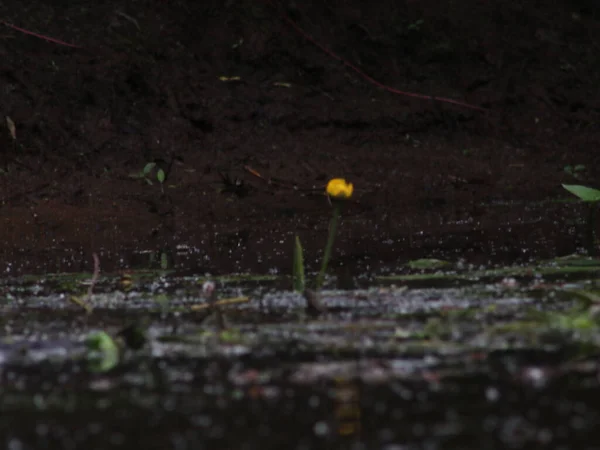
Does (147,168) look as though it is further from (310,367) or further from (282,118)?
(310,367)

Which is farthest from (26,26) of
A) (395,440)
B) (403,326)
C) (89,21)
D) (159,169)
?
(395,440)

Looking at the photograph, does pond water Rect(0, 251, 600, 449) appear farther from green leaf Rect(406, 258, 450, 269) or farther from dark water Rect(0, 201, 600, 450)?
green leaf Rect(406, 258, 450, 269)

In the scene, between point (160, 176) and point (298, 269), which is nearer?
point (298, 269)

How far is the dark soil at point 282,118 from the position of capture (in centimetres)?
629

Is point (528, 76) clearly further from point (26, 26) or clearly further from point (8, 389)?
point (8, 389)

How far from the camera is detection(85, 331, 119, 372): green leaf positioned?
265 cm

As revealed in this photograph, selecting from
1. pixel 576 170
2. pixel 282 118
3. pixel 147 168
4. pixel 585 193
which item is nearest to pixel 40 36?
pixel 147 168

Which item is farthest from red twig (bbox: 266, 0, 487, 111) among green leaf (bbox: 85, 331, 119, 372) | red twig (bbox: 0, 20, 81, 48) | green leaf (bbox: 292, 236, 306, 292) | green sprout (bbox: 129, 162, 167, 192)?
green leaf (bbox: 85, 331, 119, 372)

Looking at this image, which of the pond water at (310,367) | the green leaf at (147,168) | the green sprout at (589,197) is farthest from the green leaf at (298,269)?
the green leaf at (147,168)

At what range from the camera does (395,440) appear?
6.19 feet

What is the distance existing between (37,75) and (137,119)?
73 cm

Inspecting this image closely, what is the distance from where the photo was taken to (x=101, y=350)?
108 inches

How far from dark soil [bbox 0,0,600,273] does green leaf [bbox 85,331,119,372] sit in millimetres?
2674

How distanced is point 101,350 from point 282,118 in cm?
523
